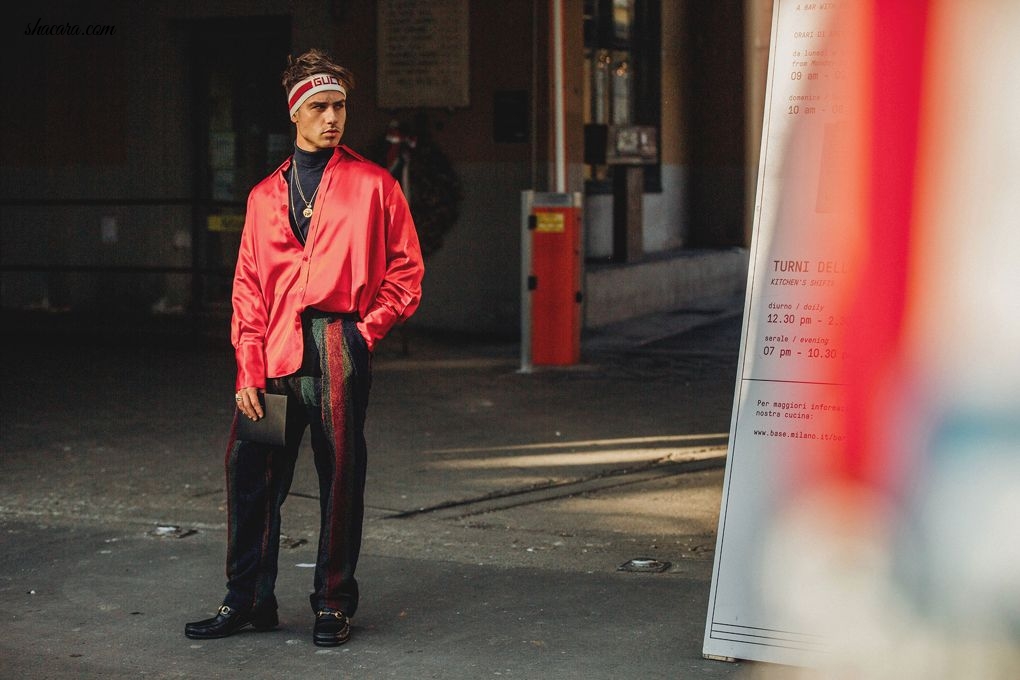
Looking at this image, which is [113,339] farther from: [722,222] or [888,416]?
[888,416]

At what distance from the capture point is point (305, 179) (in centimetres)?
530

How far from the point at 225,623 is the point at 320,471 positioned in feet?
2.03

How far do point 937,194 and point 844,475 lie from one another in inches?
34.6

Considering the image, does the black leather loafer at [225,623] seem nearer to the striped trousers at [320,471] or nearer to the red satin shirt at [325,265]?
the striped trousers at [320,471]

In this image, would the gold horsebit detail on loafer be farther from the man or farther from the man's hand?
the man's hand

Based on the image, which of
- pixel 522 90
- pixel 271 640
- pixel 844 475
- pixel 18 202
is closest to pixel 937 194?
pixel 844 475

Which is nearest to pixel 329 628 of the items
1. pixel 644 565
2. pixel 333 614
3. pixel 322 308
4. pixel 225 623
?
pixel 333 614

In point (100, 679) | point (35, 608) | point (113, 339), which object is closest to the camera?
point (100, 679)

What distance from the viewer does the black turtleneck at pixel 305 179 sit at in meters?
5.27

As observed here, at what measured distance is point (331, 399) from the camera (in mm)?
5277

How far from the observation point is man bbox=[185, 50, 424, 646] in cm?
522

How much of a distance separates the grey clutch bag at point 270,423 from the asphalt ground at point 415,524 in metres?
0.71

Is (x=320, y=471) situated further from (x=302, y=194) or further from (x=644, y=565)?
(x=644, y=565)

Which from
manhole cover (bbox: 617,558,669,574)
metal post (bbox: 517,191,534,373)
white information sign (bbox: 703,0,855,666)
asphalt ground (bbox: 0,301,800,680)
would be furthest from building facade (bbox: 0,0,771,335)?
white information sign (bbox: 703,0,855,666)
